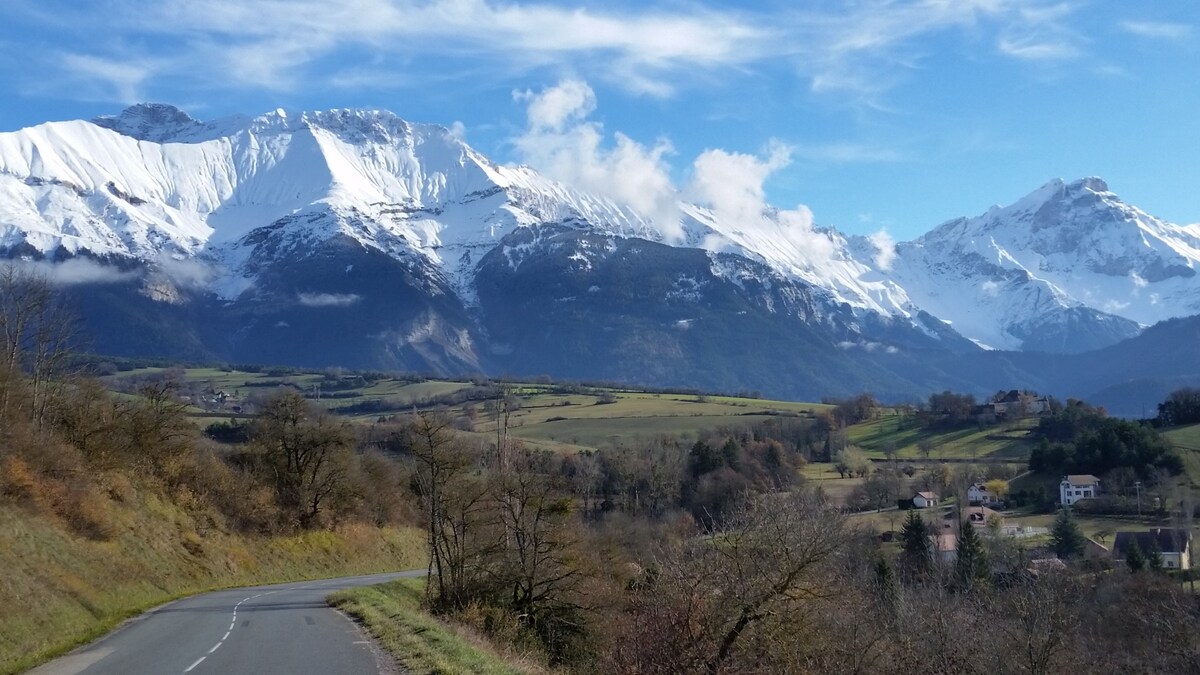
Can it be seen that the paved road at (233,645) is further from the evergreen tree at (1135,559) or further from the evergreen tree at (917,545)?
the evergreen tree at (1135,559)

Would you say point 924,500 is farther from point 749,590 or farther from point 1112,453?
point 749,590

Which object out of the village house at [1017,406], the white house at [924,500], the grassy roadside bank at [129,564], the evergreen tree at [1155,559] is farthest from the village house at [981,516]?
the village house at [1017,406]

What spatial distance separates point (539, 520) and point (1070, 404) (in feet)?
356

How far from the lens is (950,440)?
381 ft

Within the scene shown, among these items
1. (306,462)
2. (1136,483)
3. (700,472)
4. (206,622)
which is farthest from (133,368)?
(206,622)

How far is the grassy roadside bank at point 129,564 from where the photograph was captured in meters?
24.1

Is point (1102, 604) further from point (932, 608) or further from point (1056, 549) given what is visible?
point (932, 608)

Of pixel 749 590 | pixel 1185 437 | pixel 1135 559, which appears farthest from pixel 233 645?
pixel 1185 437

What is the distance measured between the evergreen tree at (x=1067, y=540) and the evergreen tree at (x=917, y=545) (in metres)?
7.97

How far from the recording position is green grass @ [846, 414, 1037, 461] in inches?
4235

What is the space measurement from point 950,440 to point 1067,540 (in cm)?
5215

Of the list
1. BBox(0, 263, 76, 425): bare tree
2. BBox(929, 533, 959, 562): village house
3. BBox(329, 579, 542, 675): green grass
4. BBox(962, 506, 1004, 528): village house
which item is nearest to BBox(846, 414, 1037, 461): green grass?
BBox(962, 506, 1004, 528): village house

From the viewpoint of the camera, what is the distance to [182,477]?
47.6m

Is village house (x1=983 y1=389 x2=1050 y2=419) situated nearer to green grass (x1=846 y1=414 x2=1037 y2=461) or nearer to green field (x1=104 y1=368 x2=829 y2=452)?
green grass (x1=846 y1=414 x2=1037 y2=461)
